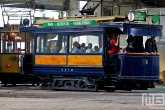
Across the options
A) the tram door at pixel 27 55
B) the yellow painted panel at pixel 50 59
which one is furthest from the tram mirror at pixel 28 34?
the yellow painted panel at pixel 50 59

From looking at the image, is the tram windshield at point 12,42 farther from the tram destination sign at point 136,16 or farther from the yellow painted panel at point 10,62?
the tram destination sign at point 136,16

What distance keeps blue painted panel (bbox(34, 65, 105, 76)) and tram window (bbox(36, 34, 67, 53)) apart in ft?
2.32

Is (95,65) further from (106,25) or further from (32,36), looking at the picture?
(32,36)

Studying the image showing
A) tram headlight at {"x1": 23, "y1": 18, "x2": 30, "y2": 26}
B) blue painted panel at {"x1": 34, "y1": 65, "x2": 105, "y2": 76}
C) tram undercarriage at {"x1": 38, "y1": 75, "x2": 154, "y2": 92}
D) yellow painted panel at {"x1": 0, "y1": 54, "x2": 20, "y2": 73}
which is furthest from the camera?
yellow painted panel at {"x1": 0, "y1": 54, "x2": 20, "y2": 73}

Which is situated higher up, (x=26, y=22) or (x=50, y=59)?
(x=26, y=22)

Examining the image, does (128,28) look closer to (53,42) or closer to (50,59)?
(53,42)

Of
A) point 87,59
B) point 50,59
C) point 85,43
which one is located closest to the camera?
point 87,59

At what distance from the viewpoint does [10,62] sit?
2773 centimetres

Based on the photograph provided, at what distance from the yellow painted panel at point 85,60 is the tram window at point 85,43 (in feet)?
0.68

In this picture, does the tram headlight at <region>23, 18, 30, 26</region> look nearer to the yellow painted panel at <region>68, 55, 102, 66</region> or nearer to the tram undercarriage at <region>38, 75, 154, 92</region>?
the tram undercarriage at <region>38, 75, 154, 92</region>

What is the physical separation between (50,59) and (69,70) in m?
1.07

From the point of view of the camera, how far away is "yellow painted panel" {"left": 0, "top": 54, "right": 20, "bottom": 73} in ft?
90.8

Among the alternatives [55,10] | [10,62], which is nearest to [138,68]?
[10,62]

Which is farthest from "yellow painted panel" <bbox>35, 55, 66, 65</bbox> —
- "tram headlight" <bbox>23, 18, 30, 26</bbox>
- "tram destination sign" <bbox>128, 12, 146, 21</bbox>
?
"tram destination sign" <bbox>128, 12, 146, 21</bbox>
